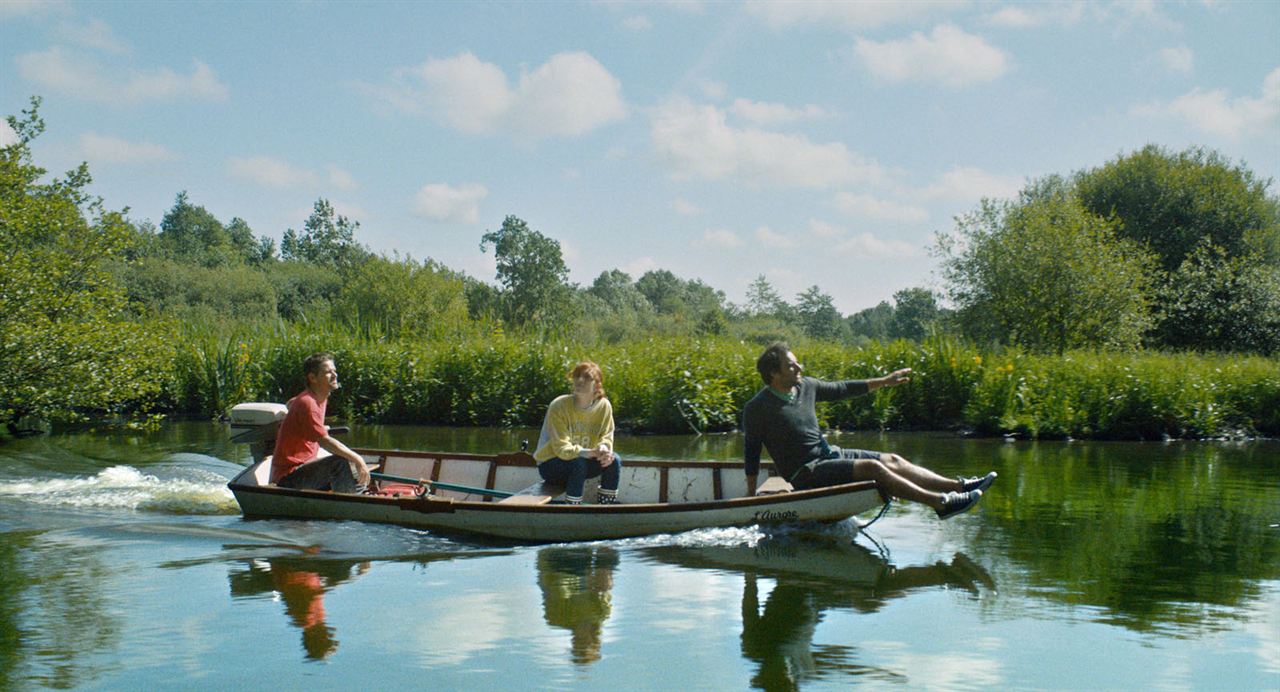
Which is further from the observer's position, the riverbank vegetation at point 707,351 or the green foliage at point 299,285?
the green foliage at point 299,285

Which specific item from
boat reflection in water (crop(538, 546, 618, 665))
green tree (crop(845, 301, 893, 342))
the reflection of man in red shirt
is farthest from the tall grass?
green tree (crop(845, 301, 893, 342))

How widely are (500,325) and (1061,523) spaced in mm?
15653

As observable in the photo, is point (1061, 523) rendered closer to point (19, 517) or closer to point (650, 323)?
point (19, 517)

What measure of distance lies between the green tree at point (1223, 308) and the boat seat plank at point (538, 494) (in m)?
30.4

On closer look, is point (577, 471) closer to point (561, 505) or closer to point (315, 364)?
point (561, 505)

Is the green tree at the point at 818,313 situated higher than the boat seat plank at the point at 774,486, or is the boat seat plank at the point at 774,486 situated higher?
the green tree at the point at 818,313

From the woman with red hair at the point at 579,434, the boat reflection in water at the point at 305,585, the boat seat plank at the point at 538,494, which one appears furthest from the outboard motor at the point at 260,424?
the woman with red hair at the point at 579,434

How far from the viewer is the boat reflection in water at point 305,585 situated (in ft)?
19.8

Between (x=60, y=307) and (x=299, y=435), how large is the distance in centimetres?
908

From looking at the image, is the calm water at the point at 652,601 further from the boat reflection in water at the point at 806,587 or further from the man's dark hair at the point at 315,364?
the man's dark hair at the point at 315,364

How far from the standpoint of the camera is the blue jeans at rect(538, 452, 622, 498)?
9492 millimetres

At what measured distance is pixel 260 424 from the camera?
10938 millimetres

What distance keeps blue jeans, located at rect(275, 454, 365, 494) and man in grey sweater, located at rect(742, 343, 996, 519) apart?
360cm

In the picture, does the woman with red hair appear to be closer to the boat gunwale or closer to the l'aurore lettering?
the boat gunwale
